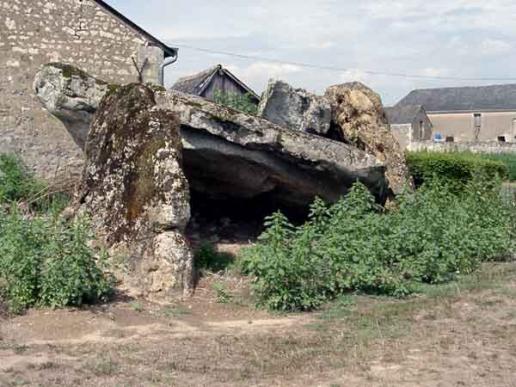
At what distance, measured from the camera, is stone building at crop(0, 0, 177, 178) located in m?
14.0

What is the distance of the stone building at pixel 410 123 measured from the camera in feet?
175

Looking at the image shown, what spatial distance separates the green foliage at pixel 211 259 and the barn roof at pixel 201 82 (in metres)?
9.83

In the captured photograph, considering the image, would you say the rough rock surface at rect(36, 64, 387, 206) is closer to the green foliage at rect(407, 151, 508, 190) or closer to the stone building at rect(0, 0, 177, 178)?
the stone building at rect(0, 0, 177, 178)

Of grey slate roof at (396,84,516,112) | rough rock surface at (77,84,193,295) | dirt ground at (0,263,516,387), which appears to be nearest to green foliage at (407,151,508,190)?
dirt ground at (0,263,516,387)

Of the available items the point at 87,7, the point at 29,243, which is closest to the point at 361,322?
the point at 29,243

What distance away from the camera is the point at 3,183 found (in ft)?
44.4

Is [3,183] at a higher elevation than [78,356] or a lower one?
higher

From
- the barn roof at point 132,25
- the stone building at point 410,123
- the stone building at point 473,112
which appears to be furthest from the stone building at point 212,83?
the stone building at point 473,112

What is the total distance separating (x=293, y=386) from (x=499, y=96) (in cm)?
5855

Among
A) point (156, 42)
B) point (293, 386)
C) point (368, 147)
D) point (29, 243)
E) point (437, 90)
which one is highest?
point (437, 90)

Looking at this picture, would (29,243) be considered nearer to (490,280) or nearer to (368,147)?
(490,280)

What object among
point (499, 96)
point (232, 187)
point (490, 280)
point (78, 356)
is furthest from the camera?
point (499, 96)

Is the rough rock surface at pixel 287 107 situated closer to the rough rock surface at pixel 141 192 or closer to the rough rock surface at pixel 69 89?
the rough rock surface at pixel 69 89

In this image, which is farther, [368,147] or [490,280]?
[368,147]
